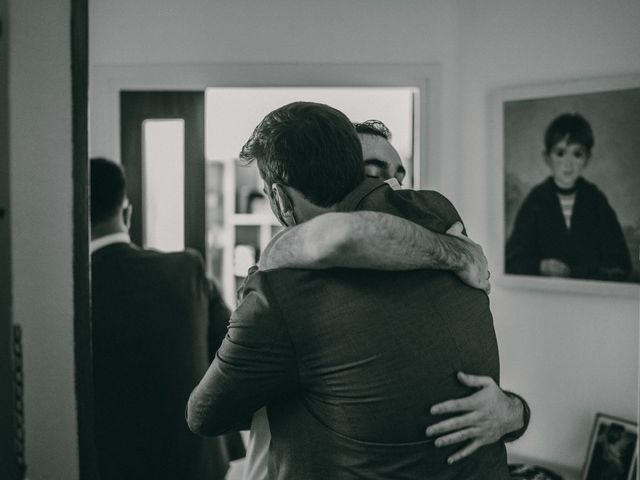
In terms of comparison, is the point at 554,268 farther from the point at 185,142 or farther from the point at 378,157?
the point at 185,142

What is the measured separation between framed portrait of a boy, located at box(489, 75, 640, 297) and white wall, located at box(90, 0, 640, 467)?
44 mm

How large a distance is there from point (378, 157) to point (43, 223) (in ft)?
2.24

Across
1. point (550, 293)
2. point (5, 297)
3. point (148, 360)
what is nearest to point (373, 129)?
point (148, 360)

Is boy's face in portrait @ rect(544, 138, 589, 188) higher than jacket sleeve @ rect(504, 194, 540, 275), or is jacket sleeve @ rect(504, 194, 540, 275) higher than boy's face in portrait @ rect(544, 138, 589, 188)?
boy's face in portrait @ rect(544, 138, 589, 188)

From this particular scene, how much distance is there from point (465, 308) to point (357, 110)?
7.21 ft

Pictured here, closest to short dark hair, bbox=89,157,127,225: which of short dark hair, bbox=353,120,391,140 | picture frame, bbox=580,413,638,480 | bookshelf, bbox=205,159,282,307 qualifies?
short dark hair, bbox=353,120,391,140

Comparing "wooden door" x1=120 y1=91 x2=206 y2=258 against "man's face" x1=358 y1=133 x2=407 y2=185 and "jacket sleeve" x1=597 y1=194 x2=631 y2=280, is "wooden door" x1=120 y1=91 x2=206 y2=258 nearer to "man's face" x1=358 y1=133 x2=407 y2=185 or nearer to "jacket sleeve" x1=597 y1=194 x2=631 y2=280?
"man's face" x1=358 y1=133 x2=407 y2=185

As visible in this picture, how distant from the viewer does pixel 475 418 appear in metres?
0.79

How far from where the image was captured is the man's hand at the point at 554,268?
1.79m

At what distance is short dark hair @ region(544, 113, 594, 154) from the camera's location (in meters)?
1.73

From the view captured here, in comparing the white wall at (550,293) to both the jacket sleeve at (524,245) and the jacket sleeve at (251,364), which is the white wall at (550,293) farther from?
the jacket sleeve at (251,364)

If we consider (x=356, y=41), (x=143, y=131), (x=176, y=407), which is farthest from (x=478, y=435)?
(x=356, y=41)

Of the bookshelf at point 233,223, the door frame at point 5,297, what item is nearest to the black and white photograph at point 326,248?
the door frame at point 5,297

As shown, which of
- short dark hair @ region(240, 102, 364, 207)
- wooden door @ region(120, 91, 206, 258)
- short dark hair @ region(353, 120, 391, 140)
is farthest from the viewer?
short dark hair @ region(353, 120, 391, 140)
